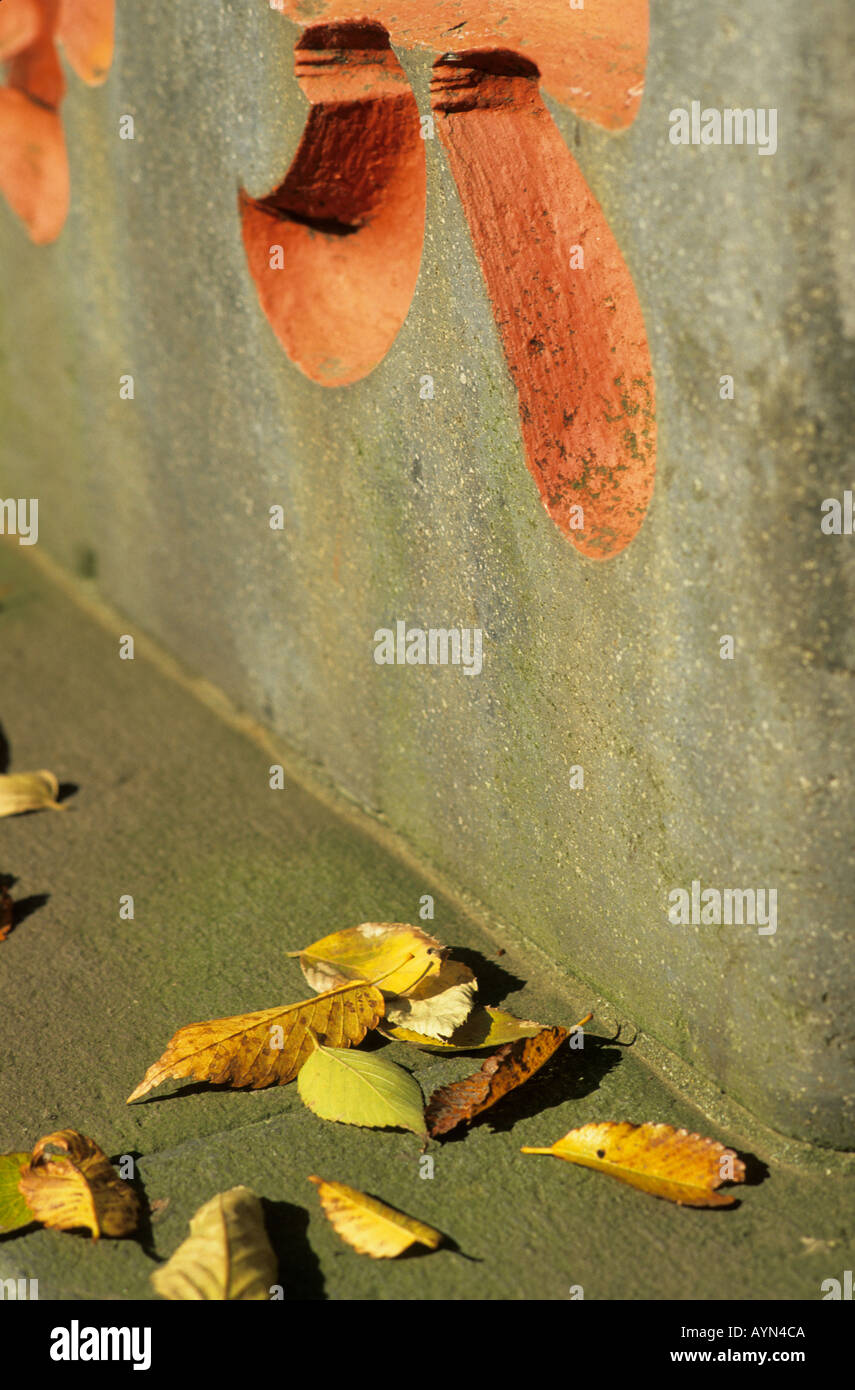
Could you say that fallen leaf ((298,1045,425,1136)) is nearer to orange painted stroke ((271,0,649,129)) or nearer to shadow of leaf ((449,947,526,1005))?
shadow of leaf ((449,947,526,1005))

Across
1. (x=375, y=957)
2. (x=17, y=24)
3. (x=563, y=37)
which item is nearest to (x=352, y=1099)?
(x=375, y=957)

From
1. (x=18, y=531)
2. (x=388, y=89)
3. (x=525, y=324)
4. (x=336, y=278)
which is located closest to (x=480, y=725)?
(x=525, y=324)

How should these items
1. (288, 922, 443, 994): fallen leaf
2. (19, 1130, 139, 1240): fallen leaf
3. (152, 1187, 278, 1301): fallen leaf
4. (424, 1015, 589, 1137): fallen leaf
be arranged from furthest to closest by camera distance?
1. (288, 922, 443, 994): fallen leaf
2. (424, 1015, 589, 1137): fallen leaf
3. (19, 1130, 139, 1240): fallen leaf
4. (152, 1187, 278, 1301): fallen leaf

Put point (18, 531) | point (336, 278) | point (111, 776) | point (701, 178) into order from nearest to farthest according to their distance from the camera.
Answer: point (701, 178)
point (336, 278)
point (111, 776)
point (18, 531)

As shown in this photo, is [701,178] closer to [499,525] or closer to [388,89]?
[499,525]

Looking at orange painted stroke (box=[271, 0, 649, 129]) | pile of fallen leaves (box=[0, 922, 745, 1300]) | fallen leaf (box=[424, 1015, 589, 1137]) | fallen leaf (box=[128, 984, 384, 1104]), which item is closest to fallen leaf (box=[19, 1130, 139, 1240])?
pile of fallen leaves (box=[0, 922, 745, 1300])

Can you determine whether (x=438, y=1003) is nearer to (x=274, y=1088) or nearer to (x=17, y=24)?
(x=274, y=1088)

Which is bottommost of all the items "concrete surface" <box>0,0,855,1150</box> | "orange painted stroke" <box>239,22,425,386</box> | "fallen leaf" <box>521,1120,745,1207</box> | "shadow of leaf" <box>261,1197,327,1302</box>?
"shadow of leaf" <box>261,1197,327,1302</box>
